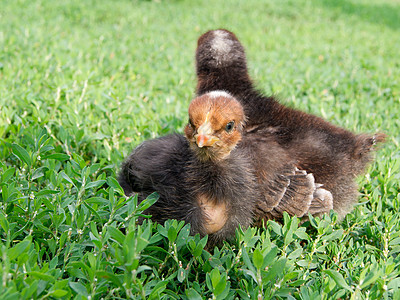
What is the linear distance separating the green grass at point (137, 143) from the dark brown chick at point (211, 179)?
5.4 inches

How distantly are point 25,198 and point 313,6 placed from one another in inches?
420

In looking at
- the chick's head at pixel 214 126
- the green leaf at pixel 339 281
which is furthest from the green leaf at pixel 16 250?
the green leaf at pixel 339 281

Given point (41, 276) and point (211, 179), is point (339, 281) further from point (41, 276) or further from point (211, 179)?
Result: point (41, 276)

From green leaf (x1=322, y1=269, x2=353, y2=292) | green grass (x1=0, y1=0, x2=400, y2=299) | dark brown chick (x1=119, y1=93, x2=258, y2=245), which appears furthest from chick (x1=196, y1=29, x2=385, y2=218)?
green leaf (x1=322, y1=269, x2=353, y2=292)

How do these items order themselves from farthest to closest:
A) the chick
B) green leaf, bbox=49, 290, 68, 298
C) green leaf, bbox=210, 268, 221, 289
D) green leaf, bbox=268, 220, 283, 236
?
the chick, green leaf, bbox=268, 220, 283, 236, green leaf, bbox=210, 268, 221, 289, green leaf, bbox=49, 290, 68, 298

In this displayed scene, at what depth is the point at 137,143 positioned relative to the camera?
3516 mm

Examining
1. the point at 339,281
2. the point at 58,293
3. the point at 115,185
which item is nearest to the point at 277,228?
the point at 339,281

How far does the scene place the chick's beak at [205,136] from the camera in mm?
2211

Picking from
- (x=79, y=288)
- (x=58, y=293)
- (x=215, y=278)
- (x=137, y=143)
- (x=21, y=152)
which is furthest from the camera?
(x=137, y=143)

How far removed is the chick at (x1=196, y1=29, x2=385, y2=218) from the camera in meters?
2.91

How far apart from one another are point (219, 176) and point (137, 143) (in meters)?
1.25

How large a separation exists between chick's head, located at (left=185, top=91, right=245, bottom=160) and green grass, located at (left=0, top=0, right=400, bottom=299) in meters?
0.43

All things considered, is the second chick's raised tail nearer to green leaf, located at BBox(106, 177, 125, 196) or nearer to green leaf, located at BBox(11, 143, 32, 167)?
green leaf, located at BBox(106, 177, 125, 196)

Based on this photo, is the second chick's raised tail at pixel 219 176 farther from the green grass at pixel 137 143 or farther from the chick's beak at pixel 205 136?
the green grass at pixel 137 143
